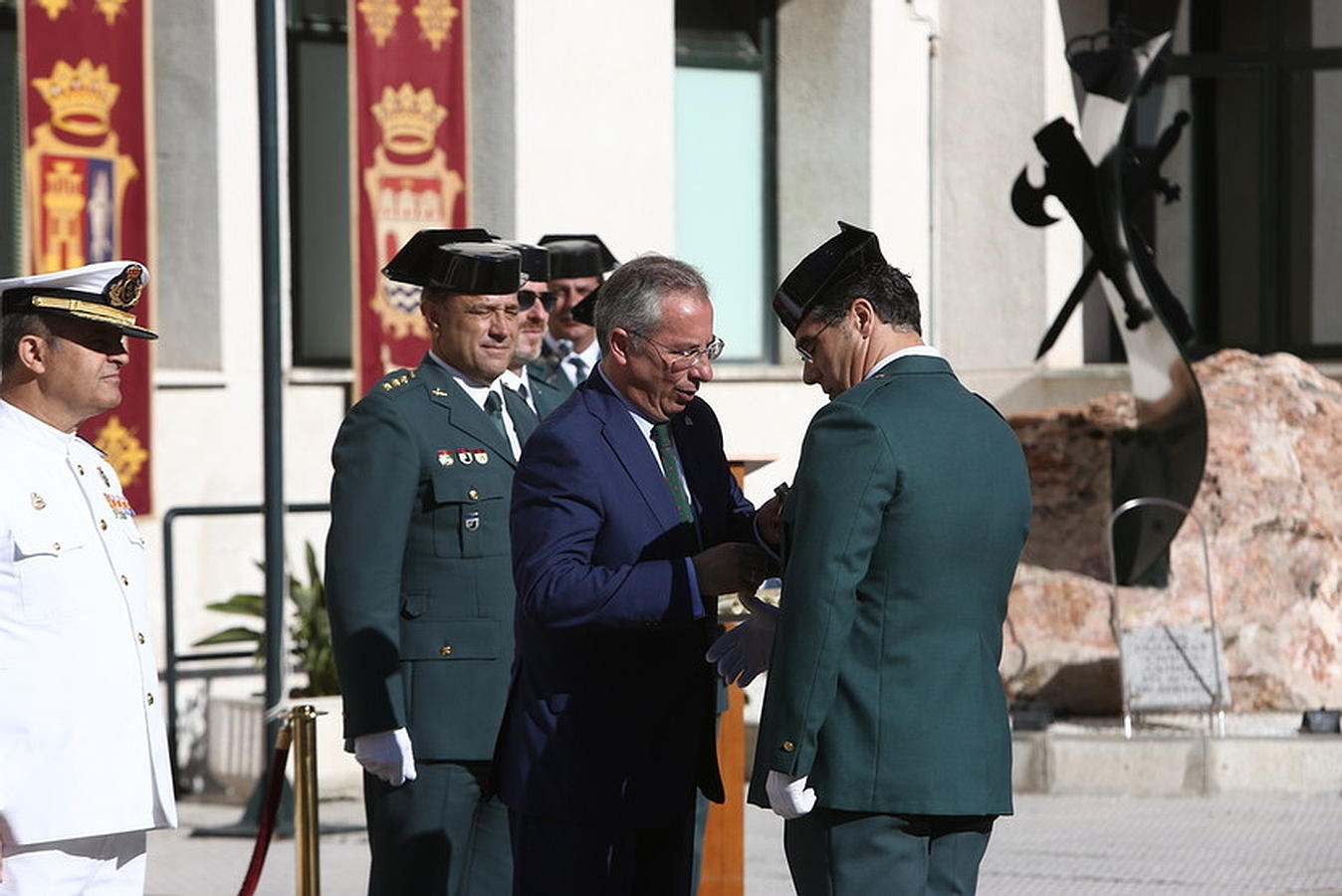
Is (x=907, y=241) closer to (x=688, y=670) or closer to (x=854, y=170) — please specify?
(x=854, y=170)

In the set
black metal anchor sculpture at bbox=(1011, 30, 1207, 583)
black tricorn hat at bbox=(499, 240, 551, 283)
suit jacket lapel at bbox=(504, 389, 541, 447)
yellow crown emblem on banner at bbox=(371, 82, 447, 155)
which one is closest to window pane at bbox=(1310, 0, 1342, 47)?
black metal anchor sculpture at bbox=(1011, 30, 1207, 583)

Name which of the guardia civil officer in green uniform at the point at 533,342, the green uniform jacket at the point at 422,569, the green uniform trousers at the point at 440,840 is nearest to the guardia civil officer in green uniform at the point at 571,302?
the guardia civil officer in green uniform at the point at 533,342

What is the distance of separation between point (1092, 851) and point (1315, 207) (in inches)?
373

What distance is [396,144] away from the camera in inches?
448

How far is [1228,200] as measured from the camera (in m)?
16.9

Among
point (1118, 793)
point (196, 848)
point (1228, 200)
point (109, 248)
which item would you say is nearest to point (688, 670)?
point (196, 848)

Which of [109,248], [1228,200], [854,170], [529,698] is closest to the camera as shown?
[529,698]

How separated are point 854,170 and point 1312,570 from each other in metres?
4.32

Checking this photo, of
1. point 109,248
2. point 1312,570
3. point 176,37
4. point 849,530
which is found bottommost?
point 1312,570

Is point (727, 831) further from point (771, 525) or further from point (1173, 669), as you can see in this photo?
point (1173, 669)

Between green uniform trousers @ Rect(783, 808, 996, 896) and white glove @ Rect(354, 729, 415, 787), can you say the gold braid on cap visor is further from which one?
green uniform trousers @ Rect(783, 808, 996, 896)

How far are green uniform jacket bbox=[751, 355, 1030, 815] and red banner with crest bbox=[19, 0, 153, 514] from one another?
21.7ft

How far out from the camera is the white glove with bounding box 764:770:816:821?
3.94 metres

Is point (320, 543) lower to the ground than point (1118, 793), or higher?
higher
